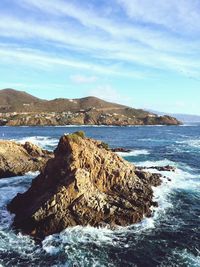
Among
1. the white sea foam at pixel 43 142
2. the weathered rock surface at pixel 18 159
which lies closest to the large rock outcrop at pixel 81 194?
the weathered rock surface at pixel 18 159

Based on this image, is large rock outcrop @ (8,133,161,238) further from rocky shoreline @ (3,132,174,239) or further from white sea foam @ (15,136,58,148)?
white sea foam @ (15,136,58,148)

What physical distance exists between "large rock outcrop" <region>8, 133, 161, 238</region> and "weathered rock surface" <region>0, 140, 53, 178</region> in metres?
15.7

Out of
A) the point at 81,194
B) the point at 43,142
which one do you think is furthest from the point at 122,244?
the point at 43,142

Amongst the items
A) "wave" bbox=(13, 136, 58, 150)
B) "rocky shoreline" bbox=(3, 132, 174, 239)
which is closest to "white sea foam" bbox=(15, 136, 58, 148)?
"wave" bbox=(13, 136, 58, 150)

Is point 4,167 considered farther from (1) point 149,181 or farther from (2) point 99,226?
(2) point 99,226

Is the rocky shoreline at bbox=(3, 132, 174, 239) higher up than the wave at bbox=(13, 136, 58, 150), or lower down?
higher up

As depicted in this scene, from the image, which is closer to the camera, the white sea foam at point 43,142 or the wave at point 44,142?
the wave at point 44,142

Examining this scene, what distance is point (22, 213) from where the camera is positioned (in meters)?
37.7

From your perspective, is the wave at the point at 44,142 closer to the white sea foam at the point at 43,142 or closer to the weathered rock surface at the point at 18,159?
the white sea foam at the point at 43,142

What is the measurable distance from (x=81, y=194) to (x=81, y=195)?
0.12 metres

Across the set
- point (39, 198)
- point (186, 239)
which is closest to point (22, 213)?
point (39, 198)

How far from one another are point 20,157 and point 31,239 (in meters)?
29.2

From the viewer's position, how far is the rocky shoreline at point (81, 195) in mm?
35312

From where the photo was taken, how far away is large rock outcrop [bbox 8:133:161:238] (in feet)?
116
